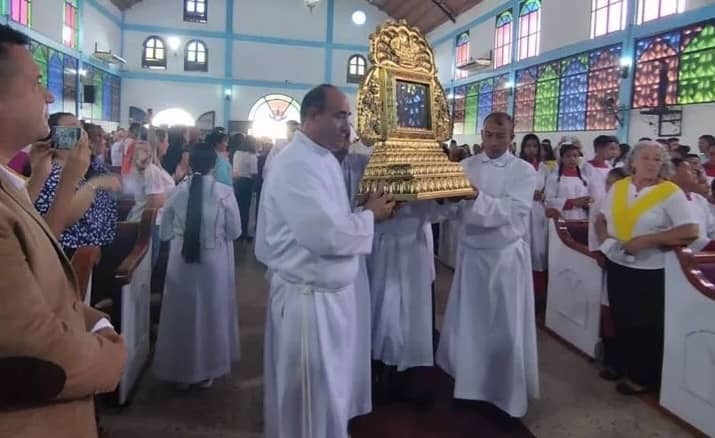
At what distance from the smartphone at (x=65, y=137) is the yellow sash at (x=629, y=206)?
→ 3.04 meters

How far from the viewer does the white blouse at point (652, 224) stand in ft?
11.3

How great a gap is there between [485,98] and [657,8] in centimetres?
661

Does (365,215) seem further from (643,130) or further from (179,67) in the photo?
(179,67)

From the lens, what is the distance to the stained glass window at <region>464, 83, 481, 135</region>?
16562mm

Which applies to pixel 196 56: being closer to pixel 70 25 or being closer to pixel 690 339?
pixel 70 25

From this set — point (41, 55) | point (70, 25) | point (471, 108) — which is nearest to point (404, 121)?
point (41, 55)

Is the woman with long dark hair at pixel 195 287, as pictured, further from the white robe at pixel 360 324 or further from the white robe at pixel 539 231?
the white robe at pixel 539 231

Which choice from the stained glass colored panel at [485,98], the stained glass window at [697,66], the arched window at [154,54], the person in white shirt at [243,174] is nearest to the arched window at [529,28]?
the stained glass colored panel at [485,98]

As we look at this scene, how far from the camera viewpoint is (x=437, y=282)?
678 centimetres

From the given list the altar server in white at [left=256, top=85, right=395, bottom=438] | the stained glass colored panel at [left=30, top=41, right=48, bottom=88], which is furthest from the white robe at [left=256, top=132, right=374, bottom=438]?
the stained glass colored panel at [left=30, top=41, right=48, bottom=88]

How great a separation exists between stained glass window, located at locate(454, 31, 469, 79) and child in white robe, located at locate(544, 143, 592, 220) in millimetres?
→ 11208

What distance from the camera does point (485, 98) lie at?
52.3 feet

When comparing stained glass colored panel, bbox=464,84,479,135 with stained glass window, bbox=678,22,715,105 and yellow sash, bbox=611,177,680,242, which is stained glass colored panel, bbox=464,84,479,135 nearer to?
stained glass window, bbox=678,22,715,105

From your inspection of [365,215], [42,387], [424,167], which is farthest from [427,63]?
[42,387]
